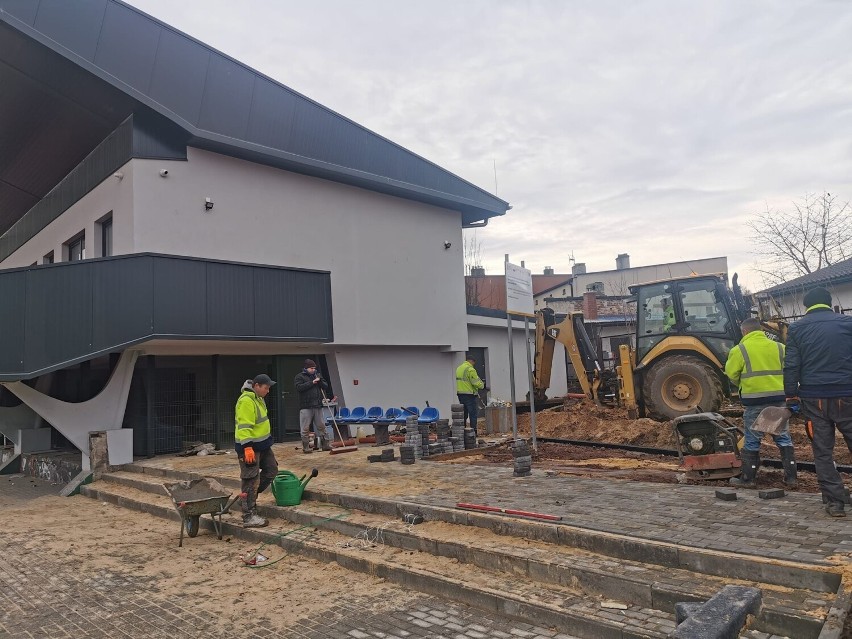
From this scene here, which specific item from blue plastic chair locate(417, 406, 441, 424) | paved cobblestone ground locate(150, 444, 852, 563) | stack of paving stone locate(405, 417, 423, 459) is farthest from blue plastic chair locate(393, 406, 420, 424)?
paved cobblestone ground locate(150, 444, 852, 563)

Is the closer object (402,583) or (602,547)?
(602,547)

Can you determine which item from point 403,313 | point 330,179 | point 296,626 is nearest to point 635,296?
point 403,313

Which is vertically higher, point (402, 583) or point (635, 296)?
point (635, 296)

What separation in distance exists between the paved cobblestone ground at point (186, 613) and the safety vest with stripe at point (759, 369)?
424 centimetres

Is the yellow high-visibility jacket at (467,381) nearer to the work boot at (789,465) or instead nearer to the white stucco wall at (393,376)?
the white stucco wall at (393,376)

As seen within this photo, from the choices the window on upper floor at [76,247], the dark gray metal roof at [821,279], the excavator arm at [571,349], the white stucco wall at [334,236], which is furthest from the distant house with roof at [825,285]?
the window on upper floor at [76,247]

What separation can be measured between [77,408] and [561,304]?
99.7 ft

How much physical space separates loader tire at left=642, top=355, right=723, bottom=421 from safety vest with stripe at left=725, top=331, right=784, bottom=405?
418 centimetres

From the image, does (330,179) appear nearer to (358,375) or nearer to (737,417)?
(358,375)

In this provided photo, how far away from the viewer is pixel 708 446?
719 cm

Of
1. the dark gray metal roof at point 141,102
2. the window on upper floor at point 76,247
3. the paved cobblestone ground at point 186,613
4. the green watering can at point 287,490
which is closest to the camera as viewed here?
the paved cobblestone ground at point 186,613

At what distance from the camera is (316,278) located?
14844 millimetres

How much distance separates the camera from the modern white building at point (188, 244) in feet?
38.4

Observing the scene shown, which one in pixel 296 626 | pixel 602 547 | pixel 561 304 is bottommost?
pixel 296 626
